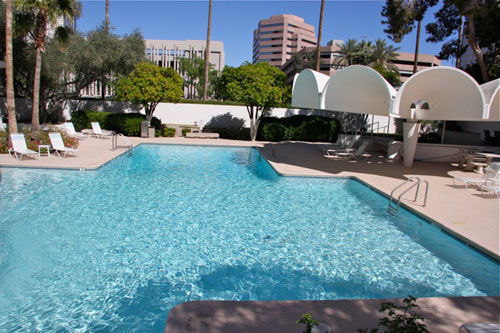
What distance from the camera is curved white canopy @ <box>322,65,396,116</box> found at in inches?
508

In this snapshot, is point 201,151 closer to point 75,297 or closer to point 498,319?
point 75,297

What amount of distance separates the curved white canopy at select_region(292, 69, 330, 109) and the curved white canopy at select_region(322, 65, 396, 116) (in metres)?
0.57

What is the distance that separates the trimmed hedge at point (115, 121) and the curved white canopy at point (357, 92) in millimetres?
12499

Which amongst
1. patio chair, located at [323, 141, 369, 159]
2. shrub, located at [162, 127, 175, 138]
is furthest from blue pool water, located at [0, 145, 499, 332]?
shrub, located at [162, 127, 175, 138]

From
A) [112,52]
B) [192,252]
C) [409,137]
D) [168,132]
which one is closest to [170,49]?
[112,52]

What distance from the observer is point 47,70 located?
→ 20.8 meters

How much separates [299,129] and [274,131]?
5.72ft

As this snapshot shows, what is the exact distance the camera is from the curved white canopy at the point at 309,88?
14.2m

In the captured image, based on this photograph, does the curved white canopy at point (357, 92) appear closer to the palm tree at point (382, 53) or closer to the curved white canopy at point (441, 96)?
the curved white canopy at point (441, 96)

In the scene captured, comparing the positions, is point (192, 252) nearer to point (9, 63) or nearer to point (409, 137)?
point (409, 137)

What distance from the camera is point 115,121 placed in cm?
2212

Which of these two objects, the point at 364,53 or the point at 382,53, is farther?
the point at 382,53

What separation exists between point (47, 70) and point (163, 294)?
2036 cm

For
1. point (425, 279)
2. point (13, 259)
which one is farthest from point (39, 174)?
point (425, 279)
